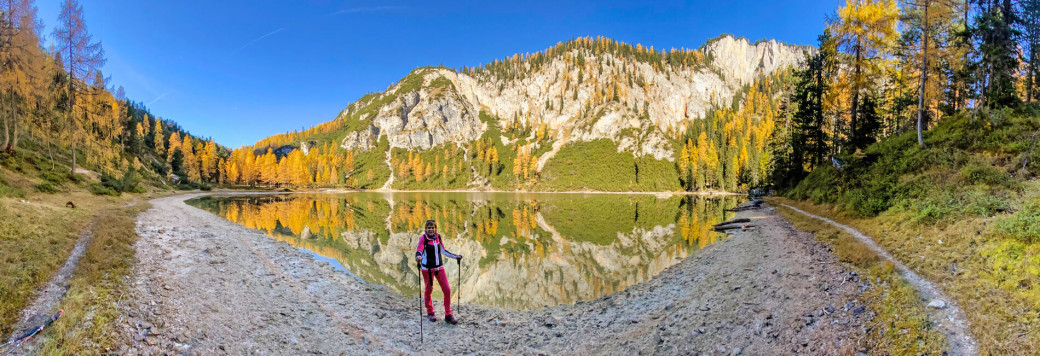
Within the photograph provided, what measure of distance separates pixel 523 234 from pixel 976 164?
1004 inches

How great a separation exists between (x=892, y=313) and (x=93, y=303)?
17382mm

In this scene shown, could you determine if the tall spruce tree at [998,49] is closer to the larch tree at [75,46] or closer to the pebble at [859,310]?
the pebble at [859,310]

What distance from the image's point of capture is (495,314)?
38.2ft

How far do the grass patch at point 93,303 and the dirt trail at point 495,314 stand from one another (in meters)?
0.38

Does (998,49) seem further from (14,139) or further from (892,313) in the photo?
(14,139)

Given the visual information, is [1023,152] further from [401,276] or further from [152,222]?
[152,222]

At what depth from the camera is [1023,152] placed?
1412 cm

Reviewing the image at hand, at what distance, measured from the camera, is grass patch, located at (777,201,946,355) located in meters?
5.75

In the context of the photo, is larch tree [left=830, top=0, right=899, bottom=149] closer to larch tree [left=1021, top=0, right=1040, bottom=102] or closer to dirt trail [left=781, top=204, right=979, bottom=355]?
larch tree [left=1021, top=0, right=1040, bottom=102]

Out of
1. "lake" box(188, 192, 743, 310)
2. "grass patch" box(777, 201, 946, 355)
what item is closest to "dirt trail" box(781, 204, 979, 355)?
"grass patch" box(777, 201, 946, 355)

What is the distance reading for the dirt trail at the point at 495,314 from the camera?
7.72 meters

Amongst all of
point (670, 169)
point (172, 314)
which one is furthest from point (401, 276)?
point (670, 169)

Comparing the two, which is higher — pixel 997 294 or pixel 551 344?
pixel 997 294

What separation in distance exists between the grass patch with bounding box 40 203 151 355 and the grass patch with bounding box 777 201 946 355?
14.3 meters
